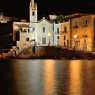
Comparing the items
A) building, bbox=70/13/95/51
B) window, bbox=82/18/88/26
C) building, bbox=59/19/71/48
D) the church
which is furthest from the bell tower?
window, bbox=82/18/88/26

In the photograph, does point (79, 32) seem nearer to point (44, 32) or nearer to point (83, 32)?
point (83, 32)

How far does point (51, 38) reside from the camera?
10425cm

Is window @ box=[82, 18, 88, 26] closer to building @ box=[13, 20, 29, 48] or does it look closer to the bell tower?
building @ box=[13, 20, 29, 48]

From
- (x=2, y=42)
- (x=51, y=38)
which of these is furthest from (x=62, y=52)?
(x=2, y=42)

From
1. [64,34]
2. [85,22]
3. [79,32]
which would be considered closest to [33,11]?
[64,34]

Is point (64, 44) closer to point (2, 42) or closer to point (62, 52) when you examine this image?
point (62, 52)

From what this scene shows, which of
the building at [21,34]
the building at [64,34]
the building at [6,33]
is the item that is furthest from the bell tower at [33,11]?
the building at [6,33]

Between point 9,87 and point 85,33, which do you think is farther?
point 85,33

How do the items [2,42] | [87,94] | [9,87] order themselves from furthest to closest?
[2,42], [9,87], [87,94]

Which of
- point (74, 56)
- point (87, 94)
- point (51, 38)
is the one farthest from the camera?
point (51, 38)

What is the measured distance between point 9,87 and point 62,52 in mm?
57088

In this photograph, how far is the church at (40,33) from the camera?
337 feet

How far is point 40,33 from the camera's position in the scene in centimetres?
10456

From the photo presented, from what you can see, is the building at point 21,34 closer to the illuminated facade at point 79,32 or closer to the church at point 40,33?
the church at point 40,33
